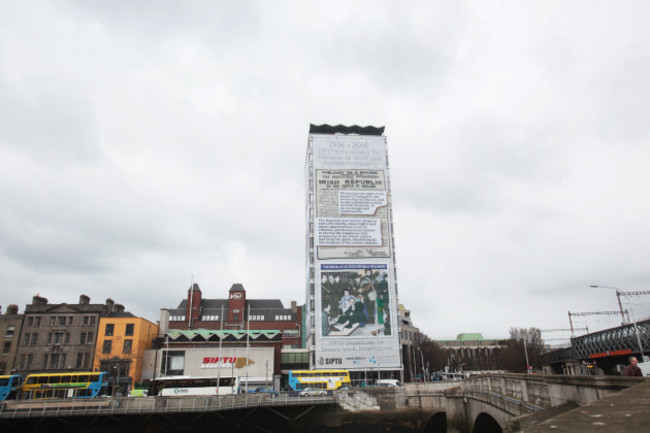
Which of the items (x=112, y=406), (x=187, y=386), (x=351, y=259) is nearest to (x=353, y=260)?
(x=351, y=259)

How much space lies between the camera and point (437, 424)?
216ft

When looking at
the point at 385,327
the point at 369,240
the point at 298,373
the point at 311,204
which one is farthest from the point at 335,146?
the point at 298,373

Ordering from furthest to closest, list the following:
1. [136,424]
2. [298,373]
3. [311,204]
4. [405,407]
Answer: [311,204] < [298,373] < [405,407] < [136,424]

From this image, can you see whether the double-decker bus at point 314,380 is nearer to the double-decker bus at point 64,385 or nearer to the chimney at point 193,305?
the double-decker bus at point 64,385

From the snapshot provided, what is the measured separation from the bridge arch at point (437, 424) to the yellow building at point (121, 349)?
5776 cm

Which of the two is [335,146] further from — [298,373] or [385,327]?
[298,373]

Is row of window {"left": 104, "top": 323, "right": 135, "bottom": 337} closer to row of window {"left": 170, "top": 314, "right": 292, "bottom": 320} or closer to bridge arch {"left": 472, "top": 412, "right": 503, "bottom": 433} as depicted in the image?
row of window {"left": 170, "top": 314, "right": 292, "bottom": 320}

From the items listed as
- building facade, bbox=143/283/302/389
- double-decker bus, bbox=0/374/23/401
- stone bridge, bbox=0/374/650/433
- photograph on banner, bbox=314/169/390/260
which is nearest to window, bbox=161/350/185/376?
building facade, bbox=143/283/302/389

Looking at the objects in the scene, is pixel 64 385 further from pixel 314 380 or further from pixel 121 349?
pixel 314 380

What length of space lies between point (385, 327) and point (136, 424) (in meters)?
54.5

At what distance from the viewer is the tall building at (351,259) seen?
92000mm

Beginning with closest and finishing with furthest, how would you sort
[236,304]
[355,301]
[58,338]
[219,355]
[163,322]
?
[219,355], [58,338], [355,301], [163,322], [236,304]

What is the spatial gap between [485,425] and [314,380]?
4010 cm

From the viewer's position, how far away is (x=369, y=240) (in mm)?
97625
